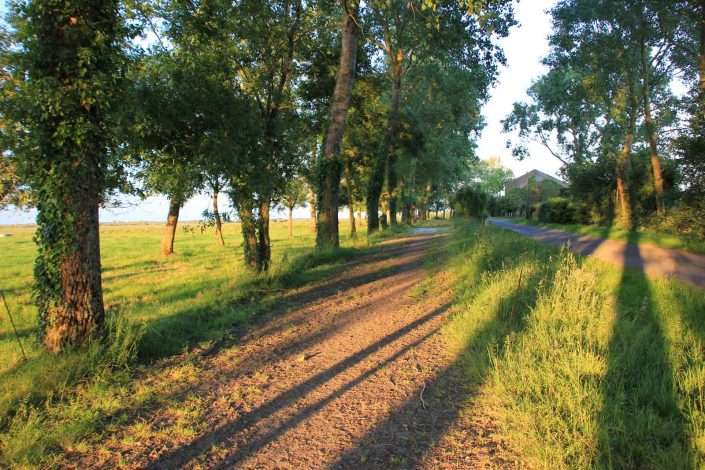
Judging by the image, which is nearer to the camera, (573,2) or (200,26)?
(200,26)

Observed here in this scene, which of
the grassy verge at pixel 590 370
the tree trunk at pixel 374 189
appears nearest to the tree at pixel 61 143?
the grassy verge at pixel 590 370

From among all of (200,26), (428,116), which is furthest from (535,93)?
(200,26)

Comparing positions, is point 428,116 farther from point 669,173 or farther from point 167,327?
point 167,327

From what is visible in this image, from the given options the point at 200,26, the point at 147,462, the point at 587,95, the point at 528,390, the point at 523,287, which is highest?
the point at 587,95

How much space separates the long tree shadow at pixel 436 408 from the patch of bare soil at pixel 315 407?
0.01 metres

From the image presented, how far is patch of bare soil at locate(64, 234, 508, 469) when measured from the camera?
2.85m

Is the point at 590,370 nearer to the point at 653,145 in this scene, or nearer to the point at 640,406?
the point at 640,406

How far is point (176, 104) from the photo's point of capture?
7.15 metres

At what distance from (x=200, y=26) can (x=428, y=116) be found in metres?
23.1

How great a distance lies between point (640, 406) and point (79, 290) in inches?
222

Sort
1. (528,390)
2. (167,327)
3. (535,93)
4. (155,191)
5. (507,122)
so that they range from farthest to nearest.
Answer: (507,122), (535,93), (155,191), (167,327), (528,390)

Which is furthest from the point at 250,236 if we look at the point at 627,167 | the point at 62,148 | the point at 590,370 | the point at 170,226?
the point at 627,167

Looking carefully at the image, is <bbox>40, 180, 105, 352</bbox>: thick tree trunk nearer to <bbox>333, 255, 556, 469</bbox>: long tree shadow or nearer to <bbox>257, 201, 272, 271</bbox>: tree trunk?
<bbox>333, 255, 556, 469</bbox>: long tree shadow

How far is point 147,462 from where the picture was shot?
2.80 meters
